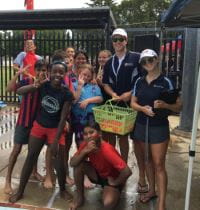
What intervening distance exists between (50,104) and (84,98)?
0.53 m

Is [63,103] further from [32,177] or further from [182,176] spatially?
[182,176]

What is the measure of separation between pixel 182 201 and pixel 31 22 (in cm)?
517

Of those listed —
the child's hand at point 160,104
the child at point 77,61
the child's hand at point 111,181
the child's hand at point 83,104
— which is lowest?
the child's hand at point 111,181

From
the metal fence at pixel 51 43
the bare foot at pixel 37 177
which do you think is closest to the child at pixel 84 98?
the bare foot at pixel 37 177

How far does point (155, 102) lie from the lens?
404cm

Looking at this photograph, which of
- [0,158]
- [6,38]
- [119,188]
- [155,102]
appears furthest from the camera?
[6,38]

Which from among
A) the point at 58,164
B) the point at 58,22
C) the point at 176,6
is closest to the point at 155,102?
the point at 176,6

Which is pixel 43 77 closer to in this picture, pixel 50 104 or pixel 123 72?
pixel 50 104

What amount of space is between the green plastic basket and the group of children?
9 centimetres

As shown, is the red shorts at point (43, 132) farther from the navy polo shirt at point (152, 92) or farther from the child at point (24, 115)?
the navy polo shirt at point (152, 92)

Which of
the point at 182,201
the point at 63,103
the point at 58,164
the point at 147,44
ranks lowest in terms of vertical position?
the point at 182,201

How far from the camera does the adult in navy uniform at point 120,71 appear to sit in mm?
4762

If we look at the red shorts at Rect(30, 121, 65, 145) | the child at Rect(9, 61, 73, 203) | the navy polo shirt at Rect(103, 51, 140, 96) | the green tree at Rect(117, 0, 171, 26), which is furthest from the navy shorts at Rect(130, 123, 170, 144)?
the green tree at Rect(117, 0, 171, 26)

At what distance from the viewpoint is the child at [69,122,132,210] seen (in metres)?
4.14
